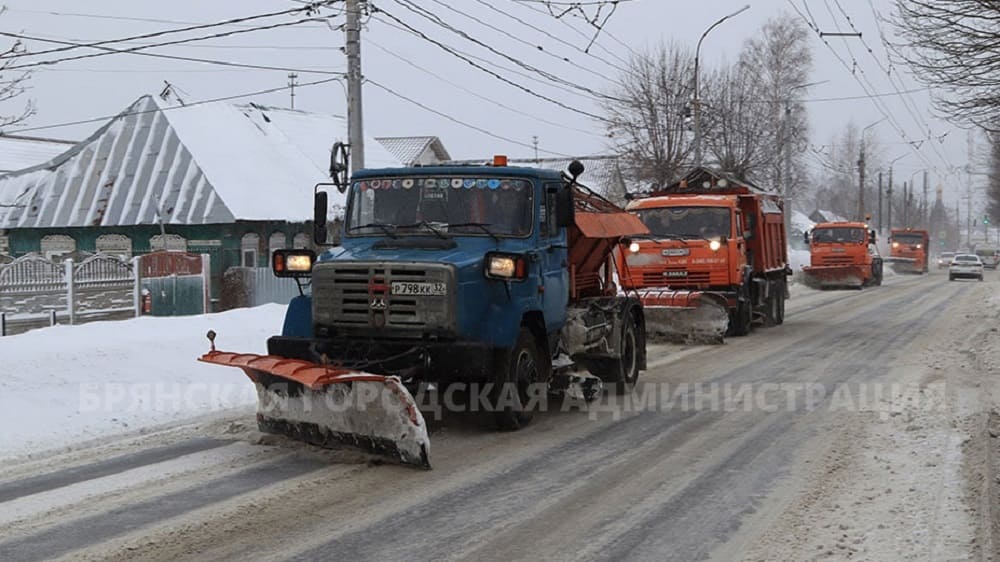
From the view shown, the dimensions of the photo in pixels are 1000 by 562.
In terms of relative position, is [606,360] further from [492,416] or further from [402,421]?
[402,421]

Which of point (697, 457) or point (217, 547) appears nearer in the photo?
point (217, 547)

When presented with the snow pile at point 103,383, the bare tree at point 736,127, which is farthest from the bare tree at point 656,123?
the snow pile at point 103,383

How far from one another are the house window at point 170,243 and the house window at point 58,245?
314 centimetres

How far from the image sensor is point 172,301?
70.4 feet

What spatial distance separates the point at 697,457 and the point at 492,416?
187 cm

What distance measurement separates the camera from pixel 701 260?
17953 millimetres

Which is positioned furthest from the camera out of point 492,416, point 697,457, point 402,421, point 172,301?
point 172,301

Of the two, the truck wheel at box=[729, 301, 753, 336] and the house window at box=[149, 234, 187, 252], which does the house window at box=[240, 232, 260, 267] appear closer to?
the house window at box=[149, 234, 187, 252]

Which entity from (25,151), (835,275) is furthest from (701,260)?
(25,151)

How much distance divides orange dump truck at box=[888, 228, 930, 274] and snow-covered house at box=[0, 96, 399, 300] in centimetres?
3572

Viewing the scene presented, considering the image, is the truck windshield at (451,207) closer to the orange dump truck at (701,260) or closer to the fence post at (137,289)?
the orange dump truck at (701,260)

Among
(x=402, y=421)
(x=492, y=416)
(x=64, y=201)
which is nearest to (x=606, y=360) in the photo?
(x=492, y=416)

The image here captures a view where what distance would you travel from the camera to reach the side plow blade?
55.8 feet

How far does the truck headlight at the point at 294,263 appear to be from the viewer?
371 inches
